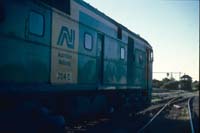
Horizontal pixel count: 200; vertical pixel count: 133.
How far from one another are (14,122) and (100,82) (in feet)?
20.1

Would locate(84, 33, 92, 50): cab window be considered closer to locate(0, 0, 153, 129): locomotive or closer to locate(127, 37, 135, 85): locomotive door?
locate(0, 0, 153, 129): locomotive

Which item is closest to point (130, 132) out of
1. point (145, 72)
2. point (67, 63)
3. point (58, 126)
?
point (67, 63)

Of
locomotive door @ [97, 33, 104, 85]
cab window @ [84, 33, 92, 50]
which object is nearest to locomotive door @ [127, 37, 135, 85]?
locomotive door @ [97, 33, 104, 85]

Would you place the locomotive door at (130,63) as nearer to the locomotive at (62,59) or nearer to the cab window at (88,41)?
the locomotive at (62,59)

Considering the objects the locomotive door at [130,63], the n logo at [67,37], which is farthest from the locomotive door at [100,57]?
the locomotive door at [130,63]

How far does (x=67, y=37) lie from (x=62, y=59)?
74 centimetres

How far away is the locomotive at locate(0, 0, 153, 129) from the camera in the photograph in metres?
7.39

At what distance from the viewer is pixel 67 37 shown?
9.92 metres

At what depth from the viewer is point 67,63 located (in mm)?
9883

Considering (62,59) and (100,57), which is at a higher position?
(100,57)

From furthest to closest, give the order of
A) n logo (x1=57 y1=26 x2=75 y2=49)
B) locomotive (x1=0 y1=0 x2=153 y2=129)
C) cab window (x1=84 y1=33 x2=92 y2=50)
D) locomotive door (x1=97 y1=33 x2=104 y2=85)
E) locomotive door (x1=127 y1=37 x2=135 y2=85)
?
locomotive door (x1=127 y1=37 x2=135 y2=85)
locomotive door (x1=97 y1=33 x2=104 y2=85)
cab window (x1=84 y1=33 x2=92 y2=50)
n logo (x1=57 y1=26 x2=75 y2=49)
locomotive (x1=0 y1=0 x2=153 y2=129)

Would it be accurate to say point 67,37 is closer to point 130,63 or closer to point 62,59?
point 62,59

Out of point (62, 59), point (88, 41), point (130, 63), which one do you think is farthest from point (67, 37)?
point (130, 63)

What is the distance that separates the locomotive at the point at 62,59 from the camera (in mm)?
7395
